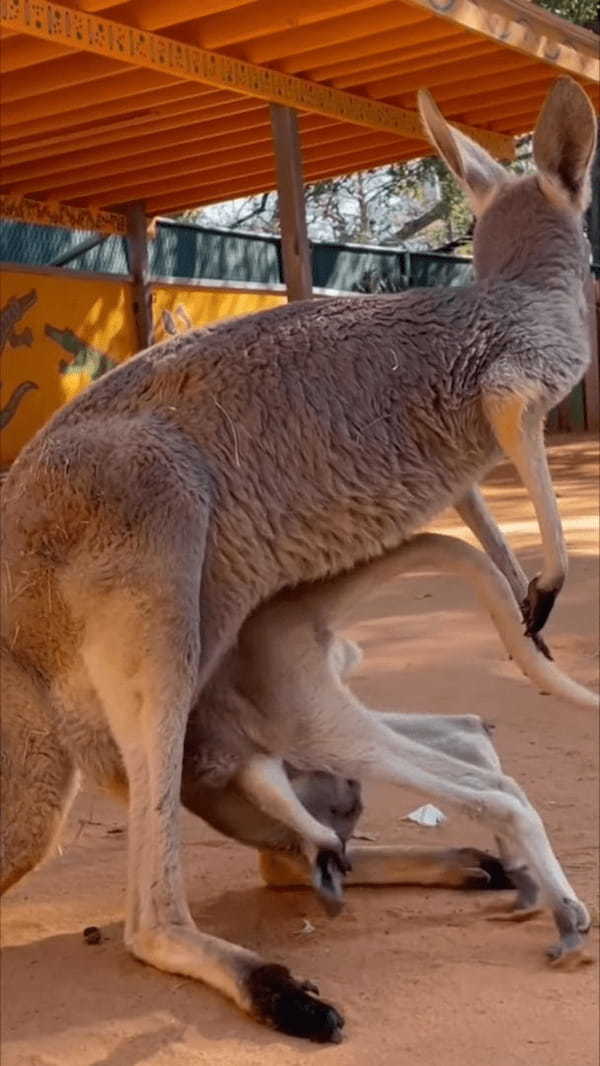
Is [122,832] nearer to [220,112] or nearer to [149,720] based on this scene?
[149,720]

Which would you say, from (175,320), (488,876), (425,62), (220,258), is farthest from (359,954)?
(220,258)

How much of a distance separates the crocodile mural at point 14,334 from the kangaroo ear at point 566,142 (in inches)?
363

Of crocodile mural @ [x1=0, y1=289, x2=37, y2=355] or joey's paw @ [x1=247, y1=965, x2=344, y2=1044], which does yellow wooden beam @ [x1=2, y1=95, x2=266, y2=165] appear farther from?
joey's paw @ [x1=247, y1=965, x2=344, y2=1044]

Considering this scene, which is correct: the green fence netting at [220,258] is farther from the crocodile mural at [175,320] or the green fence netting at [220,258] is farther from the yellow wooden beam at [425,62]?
the yellow wooden beam at [425,62]

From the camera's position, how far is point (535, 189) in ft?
12.6

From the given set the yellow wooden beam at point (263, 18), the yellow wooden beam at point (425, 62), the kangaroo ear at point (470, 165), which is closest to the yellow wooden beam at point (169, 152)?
the yellow wooden beam at point (425, 62)

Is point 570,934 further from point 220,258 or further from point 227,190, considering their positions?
point 220,258

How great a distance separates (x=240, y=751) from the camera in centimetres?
366

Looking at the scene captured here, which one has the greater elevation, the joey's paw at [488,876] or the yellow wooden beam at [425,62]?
the yellow wooden beam at [425,62]

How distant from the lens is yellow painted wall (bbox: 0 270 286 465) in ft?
41.3

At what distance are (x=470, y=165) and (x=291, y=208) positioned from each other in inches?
192

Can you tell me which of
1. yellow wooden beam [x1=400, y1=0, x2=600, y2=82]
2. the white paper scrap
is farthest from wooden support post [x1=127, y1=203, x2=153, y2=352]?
the white paper scrap

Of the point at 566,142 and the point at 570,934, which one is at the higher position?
the point at 566,142

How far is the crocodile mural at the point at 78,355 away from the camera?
1310cm
